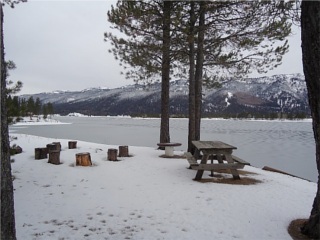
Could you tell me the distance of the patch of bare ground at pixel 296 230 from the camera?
446cm

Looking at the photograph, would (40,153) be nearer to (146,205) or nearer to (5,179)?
(146,205)

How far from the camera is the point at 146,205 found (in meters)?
5.75

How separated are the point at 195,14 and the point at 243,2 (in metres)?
1.87

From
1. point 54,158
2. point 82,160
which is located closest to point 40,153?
point 54,158

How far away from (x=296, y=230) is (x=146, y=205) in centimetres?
268

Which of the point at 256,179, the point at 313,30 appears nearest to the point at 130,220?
A: the point at 313,30

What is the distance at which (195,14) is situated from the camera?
11.3m

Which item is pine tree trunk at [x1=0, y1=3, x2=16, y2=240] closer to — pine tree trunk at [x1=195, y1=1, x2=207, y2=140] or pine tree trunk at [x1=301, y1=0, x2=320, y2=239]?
pine tree trunk at [x1=301, y1=0, x2=320, y2=239]

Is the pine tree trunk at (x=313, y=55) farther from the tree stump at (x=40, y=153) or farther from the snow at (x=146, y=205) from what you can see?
the tree stump at (x=40, y=153)

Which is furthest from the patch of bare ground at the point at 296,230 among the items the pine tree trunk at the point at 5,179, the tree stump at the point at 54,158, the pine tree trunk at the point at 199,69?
the tree stump at the point at 54,158

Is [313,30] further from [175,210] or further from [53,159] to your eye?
[53,159]

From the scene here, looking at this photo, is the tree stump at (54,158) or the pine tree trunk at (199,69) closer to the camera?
the tree stump at (54,158)

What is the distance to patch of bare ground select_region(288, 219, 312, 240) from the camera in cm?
446

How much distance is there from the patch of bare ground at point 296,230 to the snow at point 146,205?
0.36 feet
